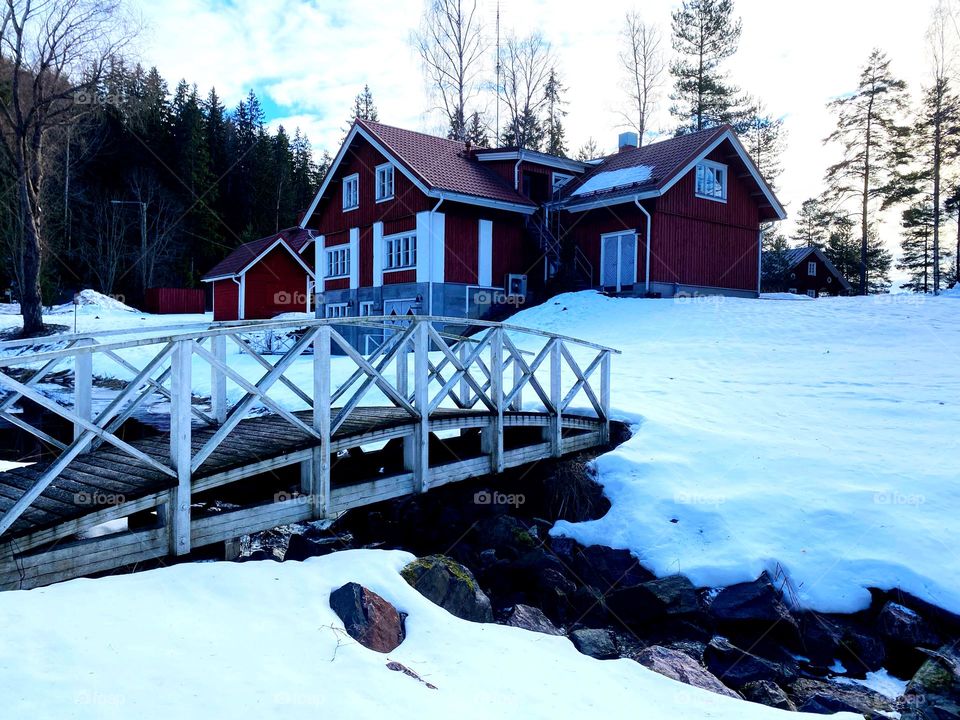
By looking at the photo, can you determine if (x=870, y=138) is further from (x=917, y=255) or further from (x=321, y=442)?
(x=321, y=442)

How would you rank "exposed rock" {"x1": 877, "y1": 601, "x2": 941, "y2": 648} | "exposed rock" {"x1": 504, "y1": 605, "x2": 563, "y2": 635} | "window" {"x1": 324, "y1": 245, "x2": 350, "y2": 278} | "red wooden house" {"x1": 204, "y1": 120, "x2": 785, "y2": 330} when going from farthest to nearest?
1. "window" {"x1": 324, "y1": 245, "x2": 350, "y2": 278}
2. "red wooden house" {"x1": 204, "y1": 120, "x2": 785, "y2": 330}
3. "exposed rock" {"x1": 504, "y1": 605, "x2": 563, "y2": 635}
4. "exposed rock" {"x1": 877, "y1": 601, "x2": 941, "y2": 648}

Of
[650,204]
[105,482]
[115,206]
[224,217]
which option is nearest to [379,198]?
[650,204]

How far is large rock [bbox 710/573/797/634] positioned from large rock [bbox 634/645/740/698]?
0.84 meters

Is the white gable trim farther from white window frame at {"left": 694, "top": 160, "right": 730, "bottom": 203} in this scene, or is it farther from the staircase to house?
white window frame at {"left": 694, "top": 160, "right": 730, "bottom": 203}

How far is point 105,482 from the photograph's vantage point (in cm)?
480

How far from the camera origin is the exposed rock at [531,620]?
224 inches

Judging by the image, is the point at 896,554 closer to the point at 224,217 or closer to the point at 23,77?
the point at 23,77

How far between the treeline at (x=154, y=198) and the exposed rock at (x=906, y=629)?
120ft

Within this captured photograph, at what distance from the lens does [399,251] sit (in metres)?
23.0

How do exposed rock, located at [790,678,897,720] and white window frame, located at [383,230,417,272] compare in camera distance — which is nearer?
exposed rock, located at [790,678,897,720]

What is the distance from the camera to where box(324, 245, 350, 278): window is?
83.4 feet

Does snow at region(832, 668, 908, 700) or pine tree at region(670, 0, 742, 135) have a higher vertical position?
pine tree at region(670, 0, 742, 135)

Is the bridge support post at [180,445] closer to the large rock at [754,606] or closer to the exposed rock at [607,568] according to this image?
the exposed rock at [607,568]

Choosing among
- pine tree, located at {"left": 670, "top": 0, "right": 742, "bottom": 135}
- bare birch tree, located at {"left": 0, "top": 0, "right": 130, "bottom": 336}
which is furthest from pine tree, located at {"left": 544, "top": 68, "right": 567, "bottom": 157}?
bare birch tree, located at {"left": 0, "top": 0, "right": 130, "bottom": 336}
